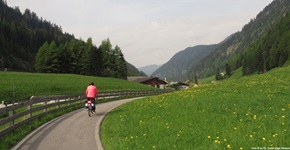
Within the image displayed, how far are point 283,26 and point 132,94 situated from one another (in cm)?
14636

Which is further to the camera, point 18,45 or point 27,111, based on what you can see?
point 18,45

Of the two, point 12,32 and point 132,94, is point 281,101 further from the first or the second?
point 12,32

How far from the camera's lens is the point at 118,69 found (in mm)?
101375

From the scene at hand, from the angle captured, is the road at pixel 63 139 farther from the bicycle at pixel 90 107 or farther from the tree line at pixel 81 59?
the tree line at pixel 81 59

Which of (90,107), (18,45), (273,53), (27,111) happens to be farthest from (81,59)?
(18,45)

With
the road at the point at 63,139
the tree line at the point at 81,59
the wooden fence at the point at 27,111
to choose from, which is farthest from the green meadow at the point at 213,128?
the tree line at the point at 81,59

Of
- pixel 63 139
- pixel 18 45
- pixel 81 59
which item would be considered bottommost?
pixel 63 139

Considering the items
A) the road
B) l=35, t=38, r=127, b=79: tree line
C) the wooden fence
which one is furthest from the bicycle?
l=35, t=38, r=127, b=79: tree line

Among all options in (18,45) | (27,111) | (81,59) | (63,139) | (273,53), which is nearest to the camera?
(63,139)

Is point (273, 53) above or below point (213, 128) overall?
above

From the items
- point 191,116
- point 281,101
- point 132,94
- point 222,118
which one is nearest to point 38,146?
point 191,116

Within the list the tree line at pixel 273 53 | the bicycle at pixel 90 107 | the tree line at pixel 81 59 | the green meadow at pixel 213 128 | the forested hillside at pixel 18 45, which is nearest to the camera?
the green meadow at pixel 213 128

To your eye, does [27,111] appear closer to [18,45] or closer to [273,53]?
[273,53]

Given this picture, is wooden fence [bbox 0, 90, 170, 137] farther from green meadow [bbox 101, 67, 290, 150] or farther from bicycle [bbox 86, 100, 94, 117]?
green meadow [bbox 101, 67, 290, 150]
